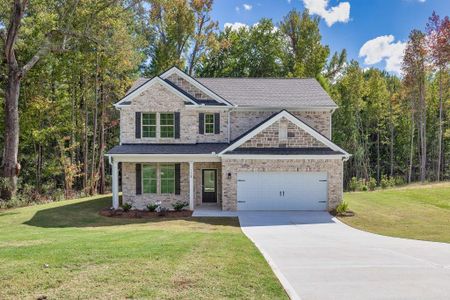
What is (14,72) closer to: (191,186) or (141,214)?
(141,214)

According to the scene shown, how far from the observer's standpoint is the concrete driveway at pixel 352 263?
6.34 meters

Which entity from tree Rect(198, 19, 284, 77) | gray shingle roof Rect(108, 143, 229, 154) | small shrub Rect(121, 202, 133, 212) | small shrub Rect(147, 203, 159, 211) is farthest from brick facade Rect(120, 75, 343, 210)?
tree Rect(198, 19, 284, 77)

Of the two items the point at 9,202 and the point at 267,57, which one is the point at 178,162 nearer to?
the point at 9,202

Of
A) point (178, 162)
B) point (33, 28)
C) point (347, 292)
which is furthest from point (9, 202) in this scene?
point (347, 292)

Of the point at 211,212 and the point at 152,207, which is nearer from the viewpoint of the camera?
the point at 211,212

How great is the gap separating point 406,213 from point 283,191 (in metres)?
6.03

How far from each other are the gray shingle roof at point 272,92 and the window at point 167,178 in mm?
5458

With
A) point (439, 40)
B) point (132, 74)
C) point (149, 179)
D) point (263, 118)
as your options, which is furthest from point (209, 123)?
point (439, 40)

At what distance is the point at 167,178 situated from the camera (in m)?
19.9

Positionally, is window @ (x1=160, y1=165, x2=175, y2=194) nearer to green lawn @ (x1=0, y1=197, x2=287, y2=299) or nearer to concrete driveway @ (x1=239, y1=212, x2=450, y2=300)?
concrete driveway @ (x1=239, y1=212, x2=450, y2=300)

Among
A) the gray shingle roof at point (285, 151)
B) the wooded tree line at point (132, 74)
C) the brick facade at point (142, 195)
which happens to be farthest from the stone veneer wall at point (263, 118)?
the wooded tree line at point (132, 74)

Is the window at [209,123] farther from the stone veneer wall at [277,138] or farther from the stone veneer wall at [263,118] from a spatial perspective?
the stone veneer wall at [277,138]

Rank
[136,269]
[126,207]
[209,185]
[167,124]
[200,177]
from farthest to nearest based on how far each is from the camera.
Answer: [209,185]
[200,177]
[167,124]
[126,207]
[136,269]

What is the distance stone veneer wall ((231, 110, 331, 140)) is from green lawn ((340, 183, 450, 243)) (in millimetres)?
4748
